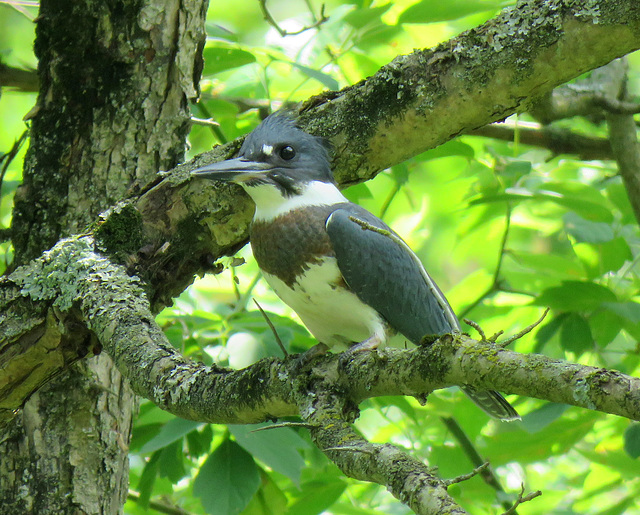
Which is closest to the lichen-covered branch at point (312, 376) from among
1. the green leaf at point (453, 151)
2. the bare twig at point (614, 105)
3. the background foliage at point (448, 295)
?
the background foliage at point (448, 295)

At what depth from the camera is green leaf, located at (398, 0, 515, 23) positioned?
10.3 ft

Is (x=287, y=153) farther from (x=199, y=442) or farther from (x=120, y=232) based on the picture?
(x=199, y=442)

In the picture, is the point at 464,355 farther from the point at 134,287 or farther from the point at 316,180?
the point at 316,180

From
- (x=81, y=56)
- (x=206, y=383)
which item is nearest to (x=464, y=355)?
(x=206, y=383)

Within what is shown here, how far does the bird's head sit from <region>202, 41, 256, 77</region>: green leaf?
16.0 inches

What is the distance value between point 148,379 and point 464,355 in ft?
3.22

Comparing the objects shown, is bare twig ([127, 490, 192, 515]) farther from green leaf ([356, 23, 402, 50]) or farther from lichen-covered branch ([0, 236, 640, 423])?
green leaf ([356, 23, 402, 50])

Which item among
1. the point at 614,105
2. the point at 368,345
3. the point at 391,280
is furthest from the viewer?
the point at 614,105

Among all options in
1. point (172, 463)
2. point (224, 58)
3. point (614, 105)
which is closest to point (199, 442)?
point (172, 463)

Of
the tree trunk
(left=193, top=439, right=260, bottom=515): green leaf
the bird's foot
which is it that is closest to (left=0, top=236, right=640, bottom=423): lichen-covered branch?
the bird's foot

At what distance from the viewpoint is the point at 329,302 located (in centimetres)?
278

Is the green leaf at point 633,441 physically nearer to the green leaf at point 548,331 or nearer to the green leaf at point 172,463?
the green leaf at point 548,331

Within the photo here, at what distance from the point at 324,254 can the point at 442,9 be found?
123 cm

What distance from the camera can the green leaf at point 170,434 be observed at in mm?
2736
